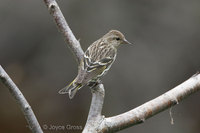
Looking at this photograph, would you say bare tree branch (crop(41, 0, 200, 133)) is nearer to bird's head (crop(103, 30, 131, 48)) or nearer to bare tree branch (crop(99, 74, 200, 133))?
bare tree branch (crop(99, 74, 200, 133))

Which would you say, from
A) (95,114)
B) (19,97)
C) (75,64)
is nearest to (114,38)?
(75,64)

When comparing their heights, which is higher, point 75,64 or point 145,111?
point 145,111

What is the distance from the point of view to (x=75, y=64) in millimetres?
7902

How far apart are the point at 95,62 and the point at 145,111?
1.79 m

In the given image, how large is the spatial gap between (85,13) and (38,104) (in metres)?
2.24

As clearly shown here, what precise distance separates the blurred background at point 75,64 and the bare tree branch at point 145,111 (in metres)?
3.94

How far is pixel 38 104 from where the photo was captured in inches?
319

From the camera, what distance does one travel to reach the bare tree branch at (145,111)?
3689mm

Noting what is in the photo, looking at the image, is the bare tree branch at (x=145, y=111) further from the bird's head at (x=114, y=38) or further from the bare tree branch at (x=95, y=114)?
the bird's head at (x=114, y=38)

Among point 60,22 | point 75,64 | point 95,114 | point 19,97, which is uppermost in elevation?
point 60,22

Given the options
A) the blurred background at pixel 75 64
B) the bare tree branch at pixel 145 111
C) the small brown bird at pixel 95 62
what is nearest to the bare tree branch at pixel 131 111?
the bare tree branch at pixel 145 111

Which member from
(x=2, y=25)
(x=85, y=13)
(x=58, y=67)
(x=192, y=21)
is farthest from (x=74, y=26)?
(x=192, y=21)

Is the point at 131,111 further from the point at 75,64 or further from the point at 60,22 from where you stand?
the point at 75,64

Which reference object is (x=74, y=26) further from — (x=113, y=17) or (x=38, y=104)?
(x=38, y=104)
